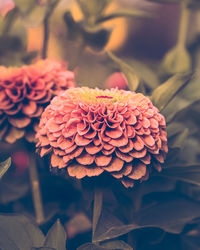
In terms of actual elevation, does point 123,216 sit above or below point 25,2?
below

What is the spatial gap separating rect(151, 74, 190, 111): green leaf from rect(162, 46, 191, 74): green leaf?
29 centimetres

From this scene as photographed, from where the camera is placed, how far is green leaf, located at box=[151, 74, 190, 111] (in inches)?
20.7

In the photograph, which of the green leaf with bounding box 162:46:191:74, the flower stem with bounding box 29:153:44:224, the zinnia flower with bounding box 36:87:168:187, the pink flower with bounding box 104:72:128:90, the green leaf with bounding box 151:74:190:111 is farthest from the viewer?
the pink flower with bounding box 104:72:128:90

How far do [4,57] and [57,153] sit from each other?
0.39 meters

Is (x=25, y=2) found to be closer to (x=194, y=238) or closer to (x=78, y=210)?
(x=78, y=210)

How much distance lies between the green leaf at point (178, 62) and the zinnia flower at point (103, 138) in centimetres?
39

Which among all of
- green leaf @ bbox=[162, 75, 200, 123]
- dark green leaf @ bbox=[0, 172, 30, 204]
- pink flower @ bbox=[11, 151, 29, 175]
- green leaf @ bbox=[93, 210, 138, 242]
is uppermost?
green leaf @ bbox=[162, 75, 200, 123]

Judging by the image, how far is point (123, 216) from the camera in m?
0.56

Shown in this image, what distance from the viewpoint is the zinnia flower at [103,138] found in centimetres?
42

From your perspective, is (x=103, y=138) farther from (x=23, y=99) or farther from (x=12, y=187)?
(x=12, y=187)

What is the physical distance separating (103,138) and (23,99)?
0.65ft

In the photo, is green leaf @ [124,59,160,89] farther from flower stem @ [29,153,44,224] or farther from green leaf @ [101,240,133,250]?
green leaf @ [101,240,133,250]

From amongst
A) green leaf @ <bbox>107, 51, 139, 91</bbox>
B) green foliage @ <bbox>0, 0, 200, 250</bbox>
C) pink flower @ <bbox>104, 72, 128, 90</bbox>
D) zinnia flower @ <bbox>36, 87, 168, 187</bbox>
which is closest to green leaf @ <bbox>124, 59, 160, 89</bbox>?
green foliage @ <bbox>0, 0, 200, 250</bbox>

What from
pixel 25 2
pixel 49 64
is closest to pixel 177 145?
pixel 49 64
